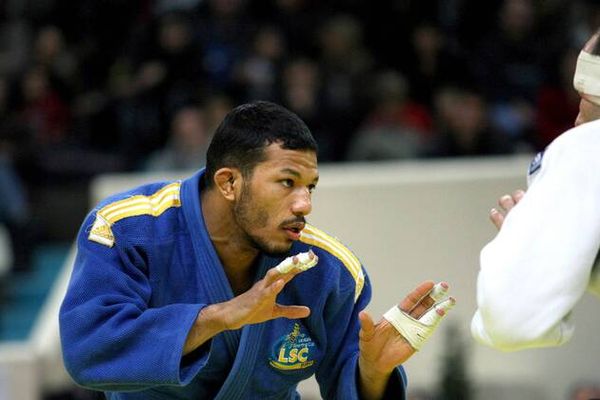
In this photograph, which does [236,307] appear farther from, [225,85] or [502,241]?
[225,85]

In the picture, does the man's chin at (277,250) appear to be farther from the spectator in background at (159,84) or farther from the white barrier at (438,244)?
the spectator in background at (159,84)

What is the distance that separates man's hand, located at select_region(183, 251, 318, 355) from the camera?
3422 millimetres

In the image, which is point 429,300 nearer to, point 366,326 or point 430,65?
point 366,326

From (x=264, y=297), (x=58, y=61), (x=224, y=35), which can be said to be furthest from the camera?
(x=58, y=61)

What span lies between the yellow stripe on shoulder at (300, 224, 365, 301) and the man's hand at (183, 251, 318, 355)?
0.50 meters

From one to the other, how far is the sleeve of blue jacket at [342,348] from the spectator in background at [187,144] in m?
5.59

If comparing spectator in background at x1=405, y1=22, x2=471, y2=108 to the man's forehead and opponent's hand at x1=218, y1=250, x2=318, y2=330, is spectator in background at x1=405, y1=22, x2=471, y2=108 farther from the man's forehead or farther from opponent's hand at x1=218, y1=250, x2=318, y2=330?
opponent's hand at x1=218, y1=250, x2=318, y2=330

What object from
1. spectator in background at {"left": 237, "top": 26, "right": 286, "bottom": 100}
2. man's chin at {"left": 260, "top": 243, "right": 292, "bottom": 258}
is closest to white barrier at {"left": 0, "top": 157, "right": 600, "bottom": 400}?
spectator in background at {"left": 237, "top": 26, "right": 286, "bottom": 100}

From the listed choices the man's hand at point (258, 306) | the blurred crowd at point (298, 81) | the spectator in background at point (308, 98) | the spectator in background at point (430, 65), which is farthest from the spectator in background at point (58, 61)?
the man's hand at point (258, 306)

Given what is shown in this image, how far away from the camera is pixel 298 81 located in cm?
1009

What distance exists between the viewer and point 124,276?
379 centimetres

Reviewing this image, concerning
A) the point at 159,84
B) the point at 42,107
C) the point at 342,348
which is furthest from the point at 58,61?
the point at 342,348

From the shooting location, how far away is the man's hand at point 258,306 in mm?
3422

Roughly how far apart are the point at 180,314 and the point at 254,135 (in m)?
0.60
